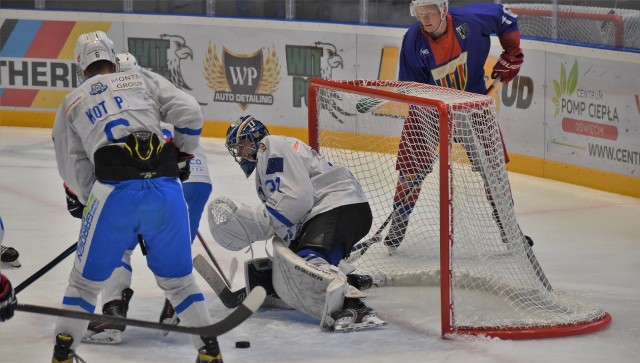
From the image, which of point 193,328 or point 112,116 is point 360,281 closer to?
point 193,328

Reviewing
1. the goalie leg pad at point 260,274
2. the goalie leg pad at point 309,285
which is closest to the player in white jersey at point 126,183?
the goalie leg pad at point 309,285

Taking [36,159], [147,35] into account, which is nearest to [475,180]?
[36,159]

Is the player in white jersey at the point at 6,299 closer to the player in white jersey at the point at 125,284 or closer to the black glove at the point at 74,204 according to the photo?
the player in white jersey at the point at 125,284

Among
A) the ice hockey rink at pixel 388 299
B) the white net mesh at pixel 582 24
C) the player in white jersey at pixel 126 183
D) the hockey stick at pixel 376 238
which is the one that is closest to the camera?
the player in white jersey at pixel 126 183

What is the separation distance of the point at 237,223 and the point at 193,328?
3.67ft

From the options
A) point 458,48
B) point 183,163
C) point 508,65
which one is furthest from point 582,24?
point 183,163

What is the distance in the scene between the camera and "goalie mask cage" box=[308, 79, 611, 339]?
437cm

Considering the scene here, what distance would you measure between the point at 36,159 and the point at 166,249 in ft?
15.3

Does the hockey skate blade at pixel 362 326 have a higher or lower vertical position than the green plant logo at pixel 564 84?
lower

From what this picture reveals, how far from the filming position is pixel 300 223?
4.71 m

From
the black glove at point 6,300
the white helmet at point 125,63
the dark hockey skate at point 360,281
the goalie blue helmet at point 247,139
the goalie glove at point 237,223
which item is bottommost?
the dark hockey skate at point 360,281

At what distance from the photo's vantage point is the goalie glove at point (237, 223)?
4.64 metres

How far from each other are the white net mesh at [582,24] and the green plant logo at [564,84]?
0.18 m

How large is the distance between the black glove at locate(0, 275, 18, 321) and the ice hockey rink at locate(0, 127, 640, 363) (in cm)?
69
